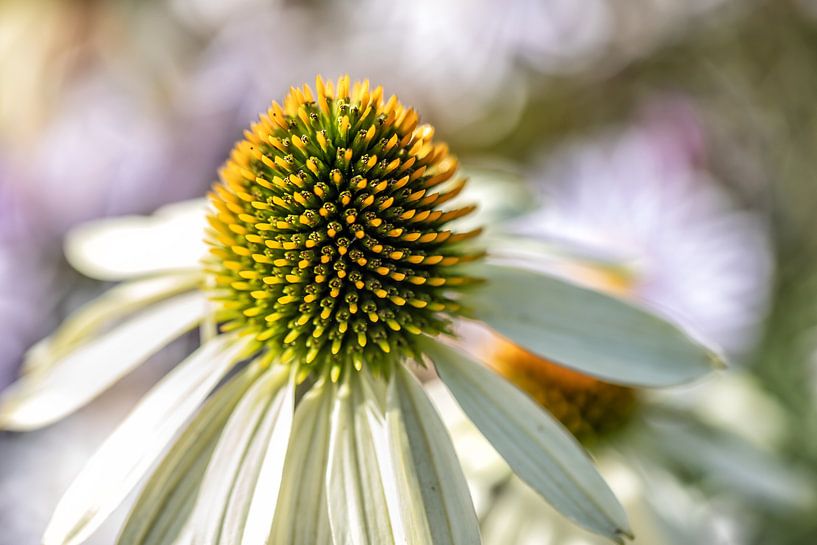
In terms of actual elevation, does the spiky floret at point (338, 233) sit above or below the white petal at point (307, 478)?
above

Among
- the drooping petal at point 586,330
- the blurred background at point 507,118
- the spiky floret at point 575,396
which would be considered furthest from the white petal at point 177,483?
the blurred background at point 507,118

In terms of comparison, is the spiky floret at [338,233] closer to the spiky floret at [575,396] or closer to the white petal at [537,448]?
the white petal at [537,448]

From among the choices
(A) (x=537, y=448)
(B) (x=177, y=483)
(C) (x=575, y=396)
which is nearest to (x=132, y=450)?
→ (B) (x=177, y=483)

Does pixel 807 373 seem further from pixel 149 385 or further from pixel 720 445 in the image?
pixel 149 385

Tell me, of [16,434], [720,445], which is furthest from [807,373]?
[16,434]

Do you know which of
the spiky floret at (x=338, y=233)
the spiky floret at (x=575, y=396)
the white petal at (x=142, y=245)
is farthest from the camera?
the spiky floret at (x=575, y=396)

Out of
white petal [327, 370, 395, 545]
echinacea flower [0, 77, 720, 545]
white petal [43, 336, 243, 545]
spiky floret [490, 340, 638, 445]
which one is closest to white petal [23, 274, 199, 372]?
echinacea flower [0, 77, 720, 545]

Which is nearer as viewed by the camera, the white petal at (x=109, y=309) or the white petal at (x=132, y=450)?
the white petal at (x=132, y=450)

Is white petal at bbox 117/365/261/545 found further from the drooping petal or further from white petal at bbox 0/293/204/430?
the drooping petal
